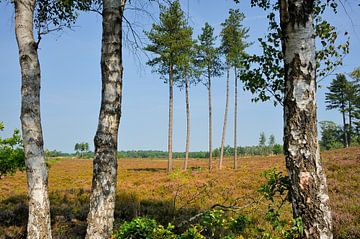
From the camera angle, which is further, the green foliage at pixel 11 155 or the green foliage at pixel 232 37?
the green foliage at pixel 232 37

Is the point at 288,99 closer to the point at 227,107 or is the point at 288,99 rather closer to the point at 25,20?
the point at 25,20

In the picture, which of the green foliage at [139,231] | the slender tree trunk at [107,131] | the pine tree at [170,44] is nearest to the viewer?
the green foliage at [139,231]

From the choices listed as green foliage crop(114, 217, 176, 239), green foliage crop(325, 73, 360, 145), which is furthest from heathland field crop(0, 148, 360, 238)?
green foliage crop(325, 73, 360, 145)

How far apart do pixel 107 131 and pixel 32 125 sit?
2495mm

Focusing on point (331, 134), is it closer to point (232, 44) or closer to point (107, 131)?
point (232, 44)

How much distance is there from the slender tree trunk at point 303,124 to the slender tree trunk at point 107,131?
92.7 inches

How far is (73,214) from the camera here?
31.2ft

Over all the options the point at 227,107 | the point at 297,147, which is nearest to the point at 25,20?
the point at 297,147

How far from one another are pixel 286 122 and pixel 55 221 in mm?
8364

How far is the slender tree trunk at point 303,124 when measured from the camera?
253 centimetres

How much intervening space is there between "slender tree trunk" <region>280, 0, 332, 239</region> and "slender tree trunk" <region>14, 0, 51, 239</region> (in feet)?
15.5

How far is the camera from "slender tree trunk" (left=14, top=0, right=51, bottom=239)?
519 centimetres

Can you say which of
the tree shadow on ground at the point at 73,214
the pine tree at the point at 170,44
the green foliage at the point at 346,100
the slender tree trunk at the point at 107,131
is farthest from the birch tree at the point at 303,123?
the green foliage at the point at 346,100

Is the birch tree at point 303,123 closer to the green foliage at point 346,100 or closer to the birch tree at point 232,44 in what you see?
the birch tree at point 232,44
